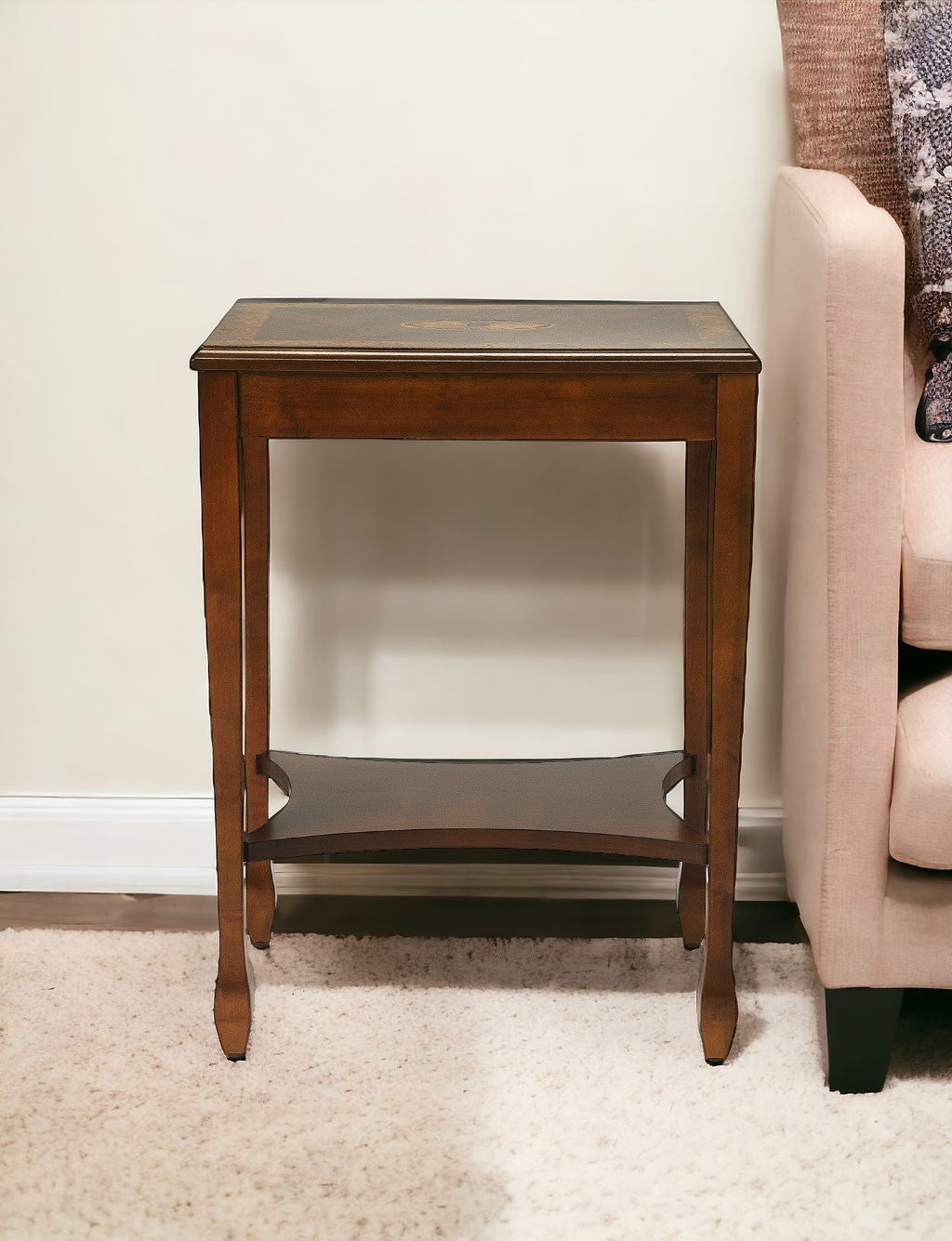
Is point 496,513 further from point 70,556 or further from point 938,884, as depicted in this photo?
point 938,884

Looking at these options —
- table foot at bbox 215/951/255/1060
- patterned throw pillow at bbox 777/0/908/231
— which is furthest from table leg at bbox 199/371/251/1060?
patterned throw pillow at bbox 777/0/908/231

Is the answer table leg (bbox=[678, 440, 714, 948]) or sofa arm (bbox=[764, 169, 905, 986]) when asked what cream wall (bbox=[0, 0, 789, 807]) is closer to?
table leg (bbox=[678, 440, 714, 948])

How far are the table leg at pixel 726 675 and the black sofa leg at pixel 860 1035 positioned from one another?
0.10 m

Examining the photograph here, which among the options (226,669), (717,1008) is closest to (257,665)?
(226,669)

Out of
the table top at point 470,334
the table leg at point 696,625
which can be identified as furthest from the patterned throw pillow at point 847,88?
the table leg at point 696,625

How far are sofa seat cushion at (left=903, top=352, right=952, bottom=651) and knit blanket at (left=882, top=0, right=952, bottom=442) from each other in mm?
116

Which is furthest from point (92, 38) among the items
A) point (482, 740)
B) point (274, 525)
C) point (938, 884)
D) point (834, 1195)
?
point (834, 1195)

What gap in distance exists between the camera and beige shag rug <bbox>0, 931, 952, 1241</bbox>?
103cm

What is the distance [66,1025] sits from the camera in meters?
1.29

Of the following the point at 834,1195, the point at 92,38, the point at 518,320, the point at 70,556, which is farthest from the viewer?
the point at 70,556

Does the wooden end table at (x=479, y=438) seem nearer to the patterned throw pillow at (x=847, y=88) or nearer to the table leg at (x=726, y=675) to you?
the table leg at (x=726, y=675)

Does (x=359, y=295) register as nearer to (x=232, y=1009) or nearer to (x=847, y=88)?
(x=847, y=88)

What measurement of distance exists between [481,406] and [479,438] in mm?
28

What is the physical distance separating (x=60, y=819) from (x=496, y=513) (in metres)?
0.69
